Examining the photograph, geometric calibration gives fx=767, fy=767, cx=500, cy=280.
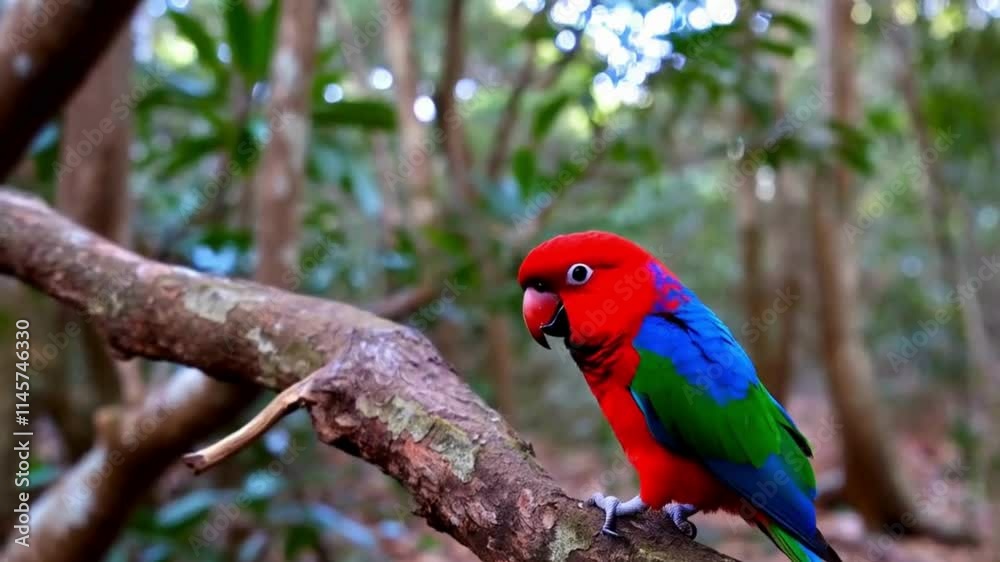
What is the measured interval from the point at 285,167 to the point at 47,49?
75cm

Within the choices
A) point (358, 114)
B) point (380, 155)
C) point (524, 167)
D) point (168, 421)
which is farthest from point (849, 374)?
point (168, 421)

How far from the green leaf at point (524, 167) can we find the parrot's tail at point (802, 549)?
203 cm

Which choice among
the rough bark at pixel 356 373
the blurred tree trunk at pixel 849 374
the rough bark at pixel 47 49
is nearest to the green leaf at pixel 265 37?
the rough bark at pixel 47 49

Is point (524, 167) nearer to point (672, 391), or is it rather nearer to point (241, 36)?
point (241, 36)

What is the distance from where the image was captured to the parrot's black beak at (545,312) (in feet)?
5.34

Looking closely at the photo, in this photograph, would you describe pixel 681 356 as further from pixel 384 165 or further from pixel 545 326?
pixel 384 165

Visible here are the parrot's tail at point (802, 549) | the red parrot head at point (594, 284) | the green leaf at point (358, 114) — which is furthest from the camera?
the green leaf at point (358, 114)

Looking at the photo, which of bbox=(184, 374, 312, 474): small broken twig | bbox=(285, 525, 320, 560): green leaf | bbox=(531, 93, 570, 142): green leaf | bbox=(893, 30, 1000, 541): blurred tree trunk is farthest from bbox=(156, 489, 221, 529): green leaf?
bbox=(893, 30, 1000, 541): blurred tree trunk

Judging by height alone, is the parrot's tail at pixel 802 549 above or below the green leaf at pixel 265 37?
below

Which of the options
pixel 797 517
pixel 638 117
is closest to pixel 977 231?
pixel 638 117

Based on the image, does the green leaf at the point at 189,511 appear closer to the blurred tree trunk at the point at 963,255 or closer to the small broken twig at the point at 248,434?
the small broken twig at the point at 248,434

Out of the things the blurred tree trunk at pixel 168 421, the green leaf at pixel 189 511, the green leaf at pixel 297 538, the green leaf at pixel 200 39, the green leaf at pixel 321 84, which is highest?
the green leaf at pixel 200 39

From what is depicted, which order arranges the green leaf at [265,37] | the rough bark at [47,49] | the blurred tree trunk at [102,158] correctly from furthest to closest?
the green leaf at [265,37], the blurred tree trunk at [102,158], the rough bark at [47,49]

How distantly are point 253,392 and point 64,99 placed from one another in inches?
43.7
